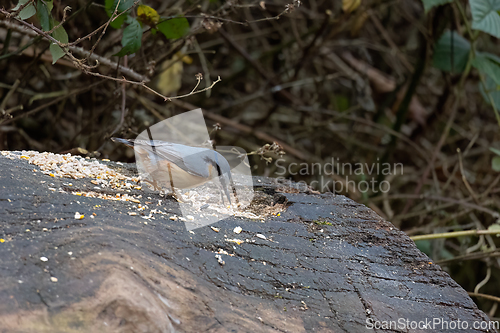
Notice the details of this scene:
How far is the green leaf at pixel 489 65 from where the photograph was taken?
2.98 m

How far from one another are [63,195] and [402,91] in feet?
14.1

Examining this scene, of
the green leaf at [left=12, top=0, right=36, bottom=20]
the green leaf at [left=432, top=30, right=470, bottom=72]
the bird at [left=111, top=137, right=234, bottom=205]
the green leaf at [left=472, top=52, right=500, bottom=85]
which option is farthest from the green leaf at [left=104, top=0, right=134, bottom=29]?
the green leaf at [left=432, top=30, right=470, bottom=72]

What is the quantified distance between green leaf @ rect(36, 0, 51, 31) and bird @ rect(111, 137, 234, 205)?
1.75 feet

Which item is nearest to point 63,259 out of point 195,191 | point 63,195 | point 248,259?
point 63,195

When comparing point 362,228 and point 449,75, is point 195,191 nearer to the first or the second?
point 362,228

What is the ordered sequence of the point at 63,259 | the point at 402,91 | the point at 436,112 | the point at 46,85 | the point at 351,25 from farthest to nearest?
the point at 402,91, the point at 436,112, the point at 351,25, the point at 46,85, the point at 63,259

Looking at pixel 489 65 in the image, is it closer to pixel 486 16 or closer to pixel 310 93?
pixel 486 16

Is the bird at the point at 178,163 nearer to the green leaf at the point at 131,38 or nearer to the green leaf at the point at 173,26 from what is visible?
the green leaf at the point at 131,38

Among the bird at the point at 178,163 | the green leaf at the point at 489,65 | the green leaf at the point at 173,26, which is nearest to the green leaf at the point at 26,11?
the bird at the point at 178,163

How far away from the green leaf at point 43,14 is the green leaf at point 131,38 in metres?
0.38

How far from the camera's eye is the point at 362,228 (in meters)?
1.66

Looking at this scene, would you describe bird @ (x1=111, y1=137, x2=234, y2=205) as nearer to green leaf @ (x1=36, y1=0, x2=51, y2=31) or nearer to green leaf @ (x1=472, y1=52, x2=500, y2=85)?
green leaf @ (x1=36, y1=0, x2=51, y2=31)

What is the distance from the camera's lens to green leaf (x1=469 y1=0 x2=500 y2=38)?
2578mm

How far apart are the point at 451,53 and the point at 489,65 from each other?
0.44m
